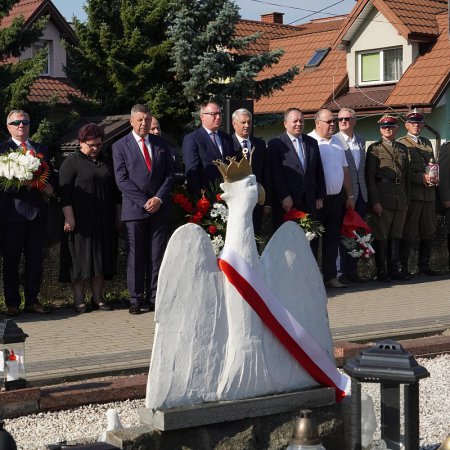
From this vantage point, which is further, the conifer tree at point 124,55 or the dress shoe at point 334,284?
the conifer tree at point 124,55

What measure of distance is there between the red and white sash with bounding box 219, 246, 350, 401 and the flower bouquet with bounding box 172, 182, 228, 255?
4.70 meters

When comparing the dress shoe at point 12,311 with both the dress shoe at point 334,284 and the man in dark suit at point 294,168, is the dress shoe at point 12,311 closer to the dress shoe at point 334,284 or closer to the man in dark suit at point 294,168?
A: the man in dark suit at point 294,168

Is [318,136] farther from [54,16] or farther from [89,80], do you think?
[54,16]

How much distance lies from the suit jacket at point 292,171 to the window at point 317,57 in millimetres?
25986

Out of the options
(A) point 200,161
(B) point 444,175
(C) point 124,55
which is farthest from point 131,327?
(C) point 124,55

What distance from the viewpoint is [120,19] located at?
29.0 metres

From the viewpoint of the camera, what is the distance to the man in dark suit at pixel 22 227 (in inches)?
407

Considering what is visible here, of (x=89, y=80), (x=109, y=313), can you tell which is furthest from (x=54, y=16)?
(x=109, y=313)

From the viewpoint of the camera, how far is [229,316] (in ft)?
18.3

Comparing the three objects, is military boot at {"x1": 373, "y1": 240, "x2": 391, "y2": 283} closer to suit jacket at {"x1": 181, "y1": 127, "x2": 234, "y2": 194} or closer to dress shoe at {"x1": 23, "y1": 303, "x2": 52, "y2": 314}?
suit jacket at {"x1": 181, "y1": 127, "x2": 234, "y2": 194}

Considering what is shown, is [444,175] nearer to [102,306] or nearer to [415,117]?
[415,117]

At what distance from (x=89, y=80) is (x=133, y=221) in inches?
764

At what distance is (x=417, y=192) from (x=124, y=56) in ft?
53.6

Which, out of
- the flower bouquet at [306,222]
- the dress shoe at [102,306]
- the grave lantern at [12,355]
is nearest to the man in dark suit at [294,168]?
the flower bouquet at [306,222]
